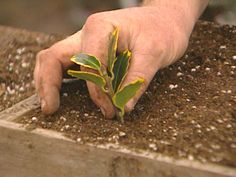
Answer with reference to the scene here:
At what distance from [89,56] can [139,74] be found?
0.37ft

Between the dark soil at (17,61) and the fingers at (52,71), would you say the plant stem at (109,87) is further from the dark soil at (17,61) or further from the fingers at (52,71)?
the dark soil at (17,61)

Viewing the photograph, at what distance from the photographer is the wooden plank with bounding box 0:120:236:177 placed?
702 millimetres

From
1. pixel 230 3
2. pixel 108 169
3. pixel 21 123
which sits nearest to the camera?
pixel 108 169

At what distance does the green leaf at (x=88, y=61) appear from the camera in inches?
30.5

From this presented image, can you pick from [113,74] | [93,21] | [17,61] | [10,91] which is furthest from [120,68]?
[17,61]

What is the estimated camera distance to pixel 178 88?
957mm

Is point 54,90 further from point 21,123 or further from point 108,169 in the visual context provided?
point 108,169

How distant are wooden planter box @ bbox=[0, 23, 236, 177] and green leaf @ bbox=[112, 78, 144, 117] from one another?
8cm

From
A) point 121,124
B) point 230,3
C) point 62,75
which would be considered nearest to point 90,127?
point 121,124

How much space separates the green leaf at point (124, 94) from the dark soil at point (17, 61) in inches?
15.5

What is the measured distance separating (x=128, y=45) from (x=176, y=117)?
182 mm

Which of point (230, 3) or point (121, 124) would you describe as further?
point (230, 3)

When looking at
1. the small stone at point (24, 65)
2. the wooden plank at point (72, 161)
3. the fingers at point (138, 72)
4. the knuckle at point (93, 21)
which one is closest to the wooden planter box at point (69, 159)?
the wooden plank at point (72, 161)

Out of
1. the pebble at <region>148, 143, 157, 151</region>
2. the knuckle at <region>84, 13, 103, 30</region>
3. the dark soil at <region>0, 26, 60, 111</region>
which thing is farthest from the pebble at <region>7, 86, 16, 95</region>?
the pebble at <region>148, 143, 157, 151</region>
